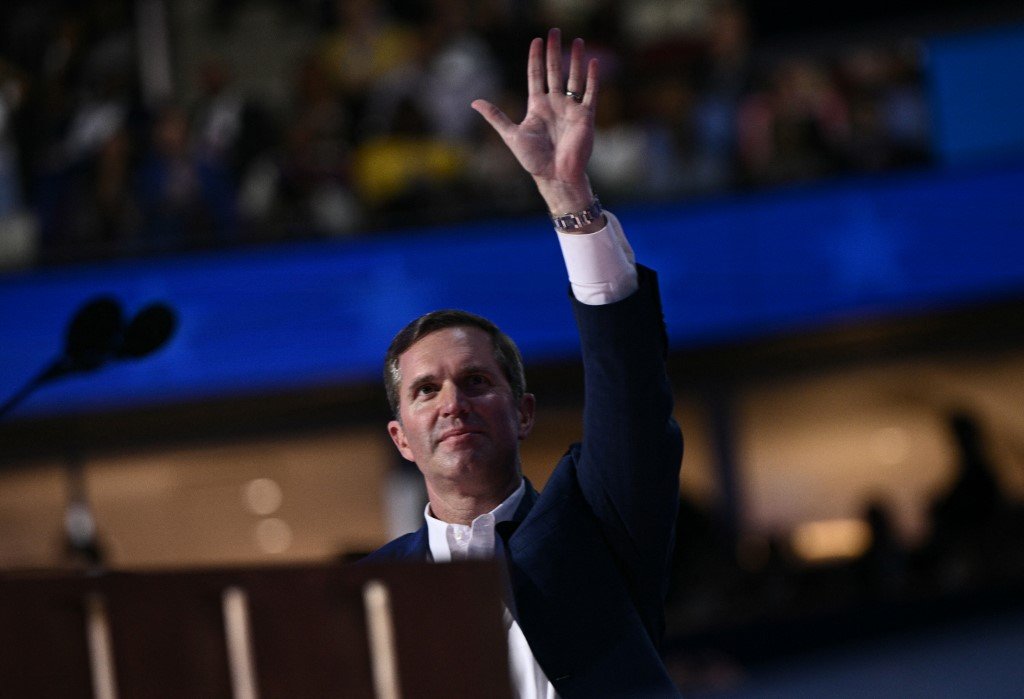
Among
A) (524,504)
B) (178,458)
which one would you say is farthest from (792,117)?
(524,504)

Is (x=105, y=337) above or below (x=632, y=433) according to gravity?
above

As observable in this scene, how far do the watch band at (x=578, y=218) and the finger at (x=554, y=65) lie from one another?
0.20 meters

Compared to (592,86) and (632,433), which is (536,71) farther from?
(632,433)

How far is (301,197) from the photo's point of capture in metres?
7.29

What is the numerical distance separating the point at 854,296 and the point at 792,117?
96 centimetres

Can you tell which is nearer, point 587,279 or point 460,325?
point 587,279

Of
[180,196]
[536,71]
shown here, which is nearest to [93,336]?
[536,71]

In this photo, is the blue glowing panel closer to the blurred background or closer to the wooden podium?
the blurred background

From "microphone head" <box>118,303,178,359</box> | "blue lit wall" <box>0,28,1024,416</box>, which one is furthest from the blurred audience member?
"microphone head" <box>118,303,178,359</box>

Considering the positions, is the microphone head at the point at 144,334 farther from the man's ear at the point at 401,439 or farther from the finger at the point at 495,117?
the finger at the point at 495,117

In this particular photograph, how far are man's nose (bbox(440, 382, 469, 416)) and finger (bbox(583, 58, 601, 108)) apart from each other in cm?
39

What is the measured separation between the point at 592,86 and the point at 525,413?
0.44 meters

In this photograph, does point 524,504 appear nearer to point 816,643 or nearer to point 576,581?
point 576,581

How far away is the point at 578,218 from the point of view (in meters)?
1.65
